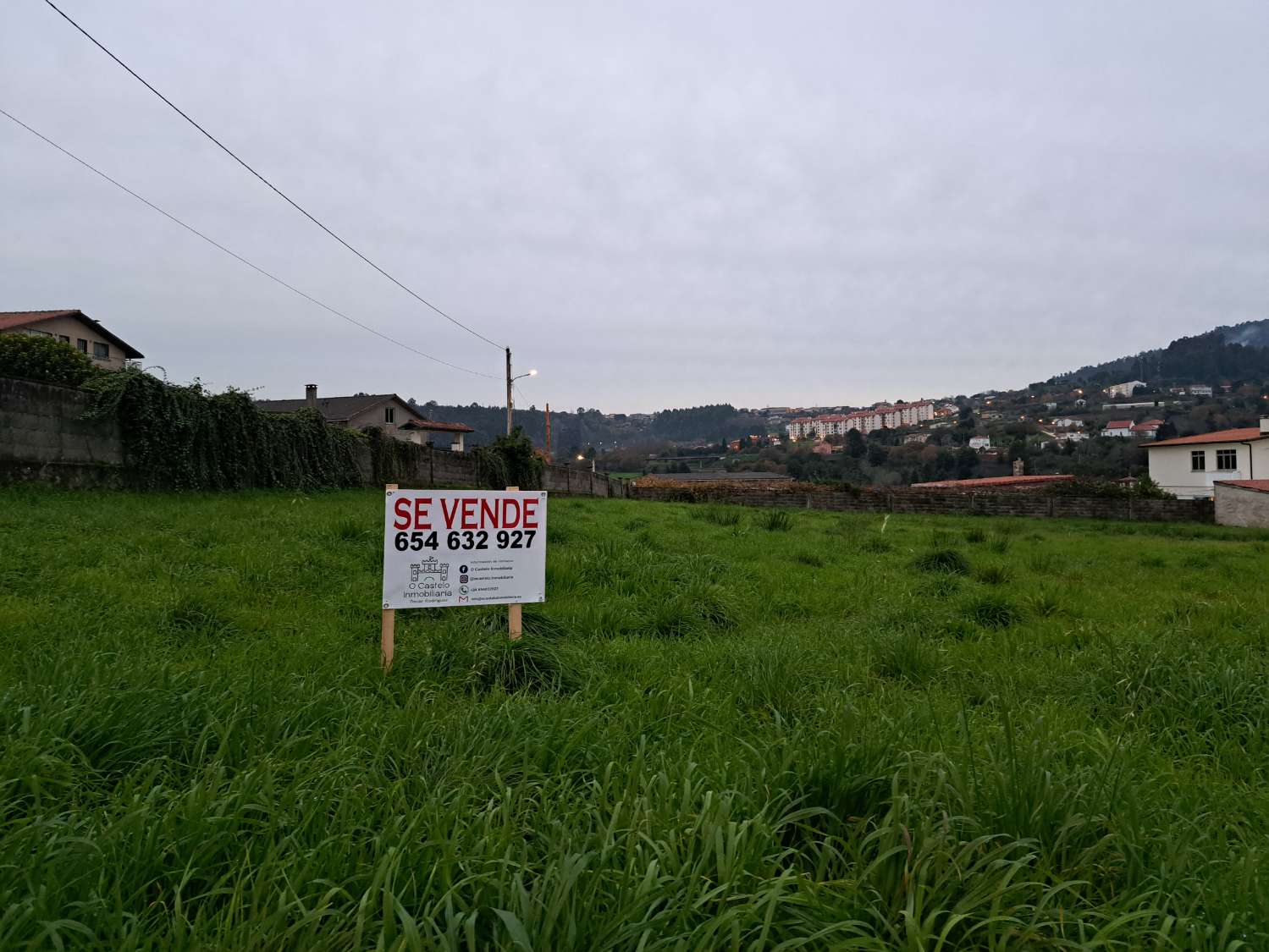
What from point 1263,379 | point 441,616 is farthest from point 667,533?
point 1263,379

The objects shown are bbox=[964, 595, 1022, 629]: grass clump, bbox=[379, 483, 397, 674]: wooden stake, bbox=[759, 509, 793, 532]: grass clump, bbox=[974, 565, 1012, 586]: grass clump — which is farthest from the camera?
bbox=[759, 509, 793, 532]: grass clump

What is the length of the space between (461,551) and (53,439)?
9.80 meters

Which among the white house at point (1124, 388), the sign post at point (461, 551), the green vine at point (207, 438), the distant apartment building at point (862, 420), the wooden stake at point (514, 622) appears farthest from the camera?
the distant apartment building at point (862, 420)

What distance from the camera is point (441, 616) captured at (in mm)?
5254

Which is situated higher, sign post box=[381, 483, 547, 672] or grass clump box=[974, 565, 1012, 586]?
sign post box=[381, 483, 547, 672]

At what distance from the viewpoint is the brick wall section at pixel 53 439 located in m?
9.41

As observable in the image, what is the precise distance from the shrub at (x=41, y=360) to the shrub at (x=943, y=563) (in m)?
19.1

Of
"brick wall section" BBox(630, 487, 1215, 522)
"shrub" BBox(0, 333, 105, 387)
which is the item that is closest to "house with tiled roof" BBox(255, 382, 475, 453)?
"brick wall section" BBox(630, 487, 1215, 522)

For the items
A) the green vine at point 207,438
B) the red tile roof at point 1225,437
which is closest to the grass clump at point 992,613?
the green vine at point 207,438

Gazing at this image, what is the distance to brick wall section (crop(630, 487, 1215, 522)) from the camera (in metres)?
31.0

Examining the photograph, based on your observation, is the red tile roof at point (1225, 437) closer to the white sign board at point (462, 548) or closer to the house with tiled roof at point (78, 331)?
the white sign board at point (462, 548)

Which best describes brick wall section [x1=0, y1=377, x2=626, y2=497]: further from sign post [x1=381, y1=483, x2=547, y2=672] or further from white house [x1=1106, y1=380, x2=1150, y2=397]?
white house [x1=1106, y1=380, x2=1150, y2=397]

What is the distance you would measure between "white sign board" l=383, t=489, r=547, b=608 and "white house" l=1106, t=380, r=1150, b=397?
631ft

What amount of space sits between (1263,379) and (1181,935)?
21457cm
